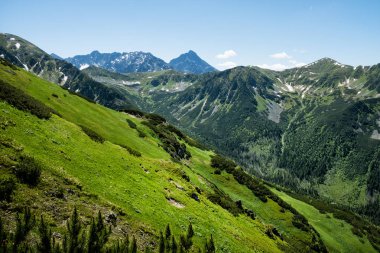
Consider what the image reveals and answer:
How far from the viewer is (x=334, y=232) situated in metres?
110

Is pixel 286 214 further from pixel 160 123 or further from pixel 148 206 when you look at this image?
pixel 148 206

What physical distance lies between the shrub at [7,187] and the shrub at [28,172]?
1.21 metres

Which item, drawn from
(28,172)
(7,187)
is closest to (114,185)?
(28,172)

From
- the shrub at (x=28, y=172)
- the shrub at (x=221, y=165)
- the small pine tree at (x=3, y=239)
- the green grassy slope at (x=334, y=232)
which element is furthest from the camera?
the green grassy slope at (x=334, y=232)

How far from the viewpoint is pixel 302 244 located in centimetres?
7438

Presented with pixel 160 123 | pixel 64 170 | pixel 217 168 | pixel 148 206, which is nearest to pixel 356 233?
pixel 217 168

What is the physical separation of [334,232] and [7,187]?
4450 inches

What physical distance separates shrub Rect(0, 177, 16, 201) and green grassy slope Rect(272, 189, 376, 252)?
96.3 m

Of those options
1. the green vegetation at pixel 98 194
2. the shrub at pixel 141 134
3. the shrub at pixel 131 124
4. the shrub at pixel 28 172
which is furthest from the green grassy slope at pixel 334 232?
the shrub at pixel 28 172

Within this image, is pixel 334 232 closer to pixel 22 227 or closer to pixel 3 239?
pixel 22 227

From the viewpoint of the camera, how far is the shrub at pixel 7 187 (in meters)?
Answer: 21.2

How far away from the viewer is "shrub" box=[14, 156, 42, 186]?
77.9 ft

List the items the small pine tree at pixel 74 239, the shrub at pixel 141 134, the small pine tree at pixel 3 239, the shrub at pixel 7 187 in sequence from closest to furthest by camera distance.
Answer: the small pine tree at pixel 3 239
the small pine tree at pixel 74 239
the shrub at pixel 7 187
the shrub at pixel 141 134

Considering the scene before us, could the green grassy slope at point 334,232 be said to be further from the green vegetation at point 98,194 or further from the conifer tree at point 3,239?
the conifer tree at point 3,239
